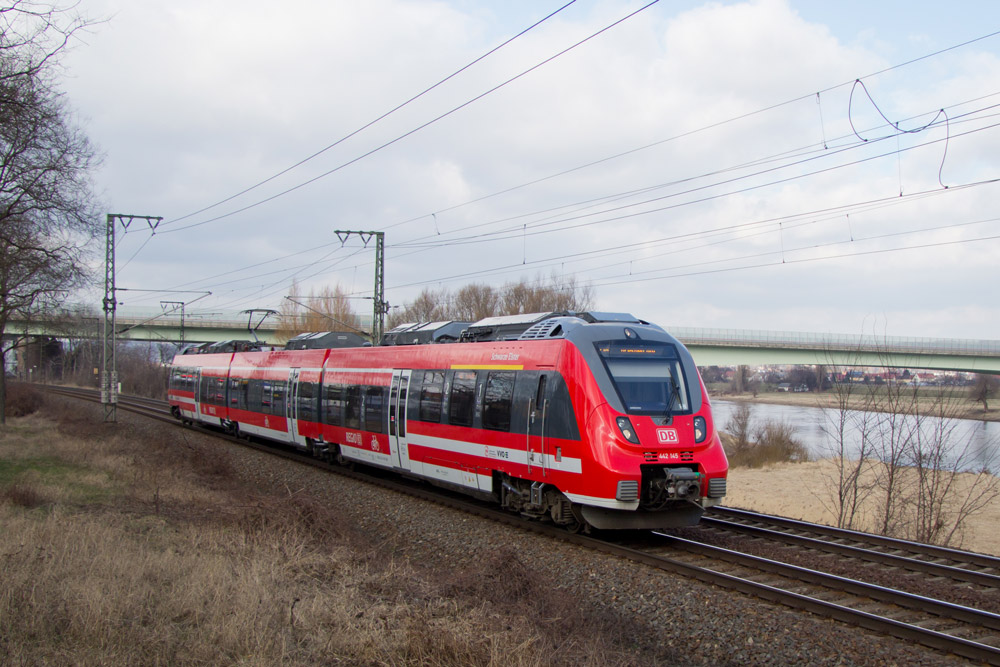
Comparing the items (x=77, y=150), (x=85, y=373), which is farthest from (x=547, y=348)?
(x=85, y=373)

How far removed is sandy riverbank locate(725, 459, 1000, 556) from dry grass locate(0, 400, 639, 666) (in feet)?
37.8

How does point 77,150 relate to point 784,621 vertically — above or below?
above

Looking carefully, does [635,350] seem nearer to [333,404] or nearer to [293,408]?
[333,404]

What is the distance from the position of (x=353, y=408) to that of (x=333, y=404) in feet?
4.34

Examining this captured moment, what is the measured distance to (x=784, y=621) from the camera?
6742mm

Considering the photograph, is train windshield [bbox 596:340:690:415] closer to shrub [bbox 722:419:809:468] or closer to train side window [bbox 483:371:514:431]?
train side window [bbox 483:371:514:431]

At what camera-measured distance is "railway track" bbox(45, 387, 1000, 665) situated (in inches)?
257

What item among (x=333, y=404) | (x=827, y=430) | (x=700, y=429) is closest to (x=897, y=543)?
(x=700, y=429)

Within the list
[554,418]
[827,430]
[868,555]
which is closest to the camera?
[868,555]

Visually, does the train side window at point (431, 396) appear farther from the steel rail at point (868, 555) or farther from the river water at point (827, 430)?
the river water at point (827, 430)

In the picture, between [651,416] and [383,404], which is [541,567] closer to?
[651,416]

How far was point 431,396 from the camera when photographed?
45.1ft

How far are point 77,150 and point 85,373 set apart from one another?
8429cm

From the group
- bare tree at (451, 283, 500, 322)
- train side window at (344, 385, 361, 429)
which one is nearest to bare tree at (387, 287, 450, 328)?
bare tree at (451, 283, 500, 322)
